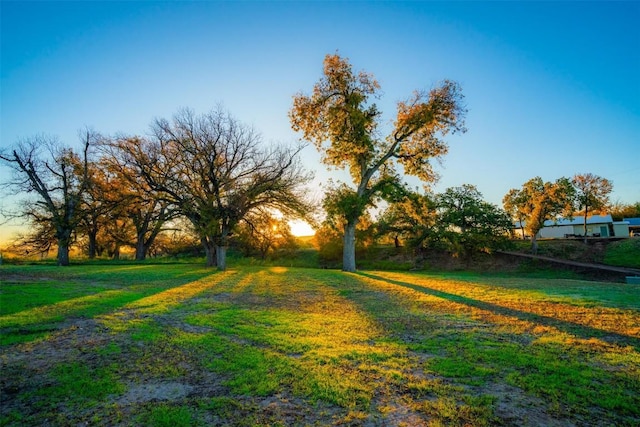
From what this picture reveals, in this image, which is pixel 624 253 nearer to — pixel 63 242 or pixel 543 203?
pixel 543 203

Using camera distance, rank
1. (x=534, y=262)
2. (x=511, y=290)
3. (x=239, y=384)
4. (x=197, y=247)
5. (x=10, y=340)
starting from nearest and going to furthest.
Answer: (x=239, y=384)
(x=10, y=340)
(x=511, y=290)
(x=534, y=262)
(x=197, y=247)

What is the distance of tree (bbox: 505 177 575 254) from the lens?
35.6 metres

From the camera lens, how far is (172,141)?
22.4 m

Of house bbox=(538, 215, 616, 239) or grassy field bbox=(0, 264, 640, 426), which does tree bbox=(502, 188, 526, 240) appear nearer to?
house bbox=(538, 215, 616, 239)

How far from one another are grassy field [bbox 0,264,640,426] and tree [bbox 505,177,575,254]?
2996 centimetres

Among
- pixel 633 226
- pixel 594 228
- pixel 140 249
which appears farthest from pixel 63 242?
pixel 633 226

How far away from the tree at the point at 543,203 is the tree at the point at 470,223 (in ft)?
8.29

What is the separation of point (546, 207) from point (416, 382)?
40330 mm

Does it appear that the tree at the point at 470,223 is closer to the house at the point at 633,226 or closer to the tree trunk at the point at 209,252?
the tree trunk at the point at 209,252

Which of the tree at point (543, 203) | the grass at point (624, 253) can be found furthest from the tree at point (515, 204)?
the grass at point (624, 253)

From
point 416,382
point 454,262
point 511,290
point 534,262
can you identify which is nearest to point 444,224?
point 454,262

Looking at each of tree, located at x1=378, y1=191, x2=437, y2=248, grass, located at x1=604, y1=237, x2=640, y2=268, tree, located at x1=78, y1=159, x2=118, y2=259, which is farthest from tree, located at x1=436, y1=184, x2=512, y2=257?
tree, located at x1=78, y1=159, x2=118, y2=259

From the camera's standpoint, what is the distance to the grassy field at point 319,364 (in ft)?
11.8

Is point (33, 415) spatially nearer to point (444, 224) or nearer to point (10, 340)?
point (10, 340)
